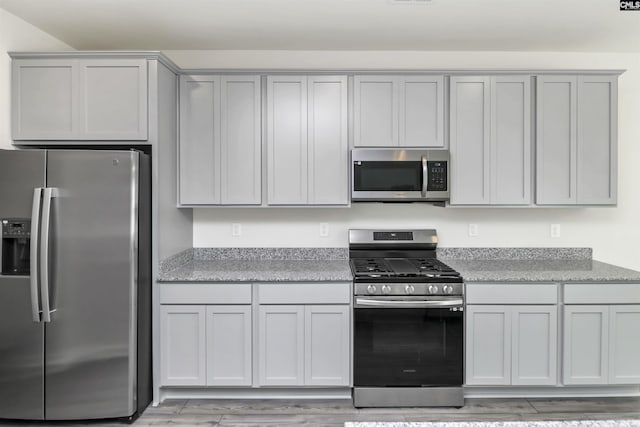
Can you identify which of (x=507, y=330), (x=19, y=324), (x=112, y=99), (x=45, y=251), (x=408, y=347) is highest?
(x=112, y=99)

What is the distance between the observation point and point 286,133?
3.25 m

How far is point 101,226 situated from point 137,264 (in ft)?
1.00

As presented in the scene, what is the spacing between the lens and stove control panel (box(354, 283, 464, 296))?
289cm

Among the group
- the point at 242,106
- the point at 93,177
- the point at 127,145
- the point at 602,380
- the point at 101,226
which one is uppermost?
the point at 242,106

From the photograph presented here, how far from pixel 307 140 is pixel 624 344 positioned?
8.42 feet

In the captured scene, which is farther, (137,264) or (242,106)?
(242,106)

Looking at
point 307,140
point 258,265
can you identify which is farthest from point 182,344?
point 307,140

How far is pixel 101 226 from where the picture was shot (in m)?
2.61

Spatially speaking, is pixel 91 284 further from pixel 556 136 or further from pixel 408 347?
pixel 556 136

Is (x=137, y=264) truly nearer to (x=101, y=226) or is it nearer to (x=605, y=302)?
(x=101, y=226)

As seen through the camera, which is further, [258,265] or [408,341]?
[258,265]

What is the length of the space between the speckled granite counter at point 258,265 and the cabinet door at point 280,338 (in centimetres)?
22

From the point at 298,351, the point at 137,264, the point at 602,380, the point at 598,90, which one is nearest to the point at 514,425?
the point at 298,351

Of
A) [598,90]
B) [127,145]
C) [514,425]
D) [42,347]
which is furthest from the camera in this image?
[598,90]
